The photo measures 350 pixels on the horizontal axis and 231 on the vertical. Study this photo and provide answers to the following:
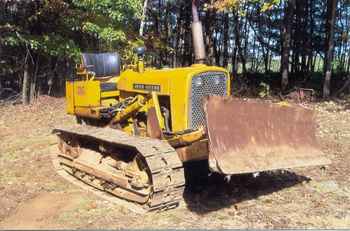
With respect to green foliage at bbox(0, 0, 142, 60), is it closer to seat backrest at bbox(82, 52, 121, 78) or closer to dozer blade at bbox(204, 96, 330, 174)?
seat backrest at bbox(82, 52, 121, 78)

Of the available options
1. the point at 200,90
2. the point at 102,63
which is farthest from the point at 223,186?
the point at 102,63

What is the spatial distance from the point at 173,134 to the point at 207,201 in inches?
39.3

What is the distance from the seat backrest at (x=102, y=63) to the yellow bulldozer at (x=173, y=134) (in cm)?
38

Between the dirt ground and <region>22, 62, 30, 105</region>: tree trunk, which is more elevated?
<region>22, 62, 30, 105</region>: tree trunk

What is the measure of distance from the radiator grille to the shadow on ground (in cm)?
100

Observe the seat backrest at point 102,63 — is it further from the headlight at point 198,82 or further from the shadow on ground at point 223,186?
the headlight at point 198,82

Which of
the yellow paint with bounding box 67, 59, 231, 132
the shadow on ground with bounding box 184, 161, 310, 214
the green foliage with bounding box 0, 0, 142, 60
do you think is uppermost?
the green foliage with bounding box 0, 0, 142, 60

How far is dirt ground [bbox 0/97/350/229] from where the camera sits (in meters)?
5.34

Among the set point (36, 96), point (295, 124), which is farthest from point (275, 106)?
point (36, 96)

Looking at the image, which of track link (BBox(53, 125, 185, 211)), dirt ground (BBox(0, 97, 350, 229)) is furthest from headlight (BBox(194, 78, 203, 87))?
dirt ground (BBox(0, 97, 350, 229))

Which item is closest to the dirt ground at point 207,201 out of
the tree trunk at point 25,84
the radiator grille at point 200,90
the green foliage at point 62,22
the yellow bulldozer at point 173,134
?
the yellow bulldozer at point 173,134

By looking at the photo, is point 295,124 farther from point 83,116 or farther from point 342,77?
point 342,77

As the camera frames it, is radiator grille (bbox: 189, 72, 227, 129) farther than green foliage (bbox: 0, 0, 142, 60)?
No

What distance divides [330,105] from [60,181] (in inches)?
365
